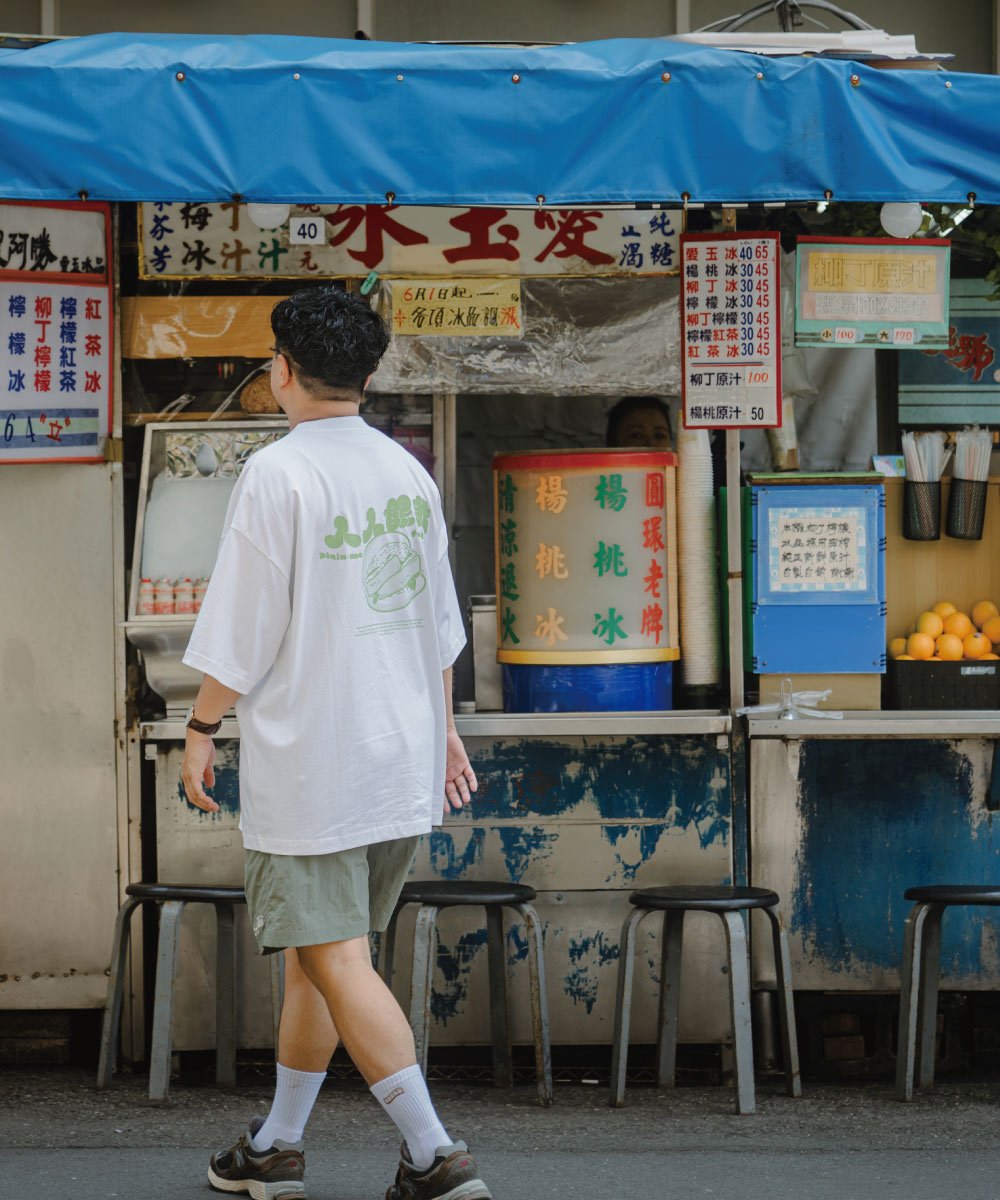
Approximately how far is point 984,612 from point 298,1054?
3.10 meters

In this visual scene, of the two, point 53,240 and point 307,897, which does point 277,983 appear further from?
point 53,240

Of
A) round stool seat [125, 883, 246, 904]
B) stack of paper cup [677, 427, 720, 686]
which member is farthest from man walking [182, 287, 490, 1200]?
stack of paper cup [677, 427, 720, 686]

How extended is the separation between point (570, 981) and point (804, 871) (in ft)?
2.76

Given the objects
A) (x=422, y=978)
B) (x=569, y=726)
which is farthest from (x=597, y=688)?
(x=422, y=978)

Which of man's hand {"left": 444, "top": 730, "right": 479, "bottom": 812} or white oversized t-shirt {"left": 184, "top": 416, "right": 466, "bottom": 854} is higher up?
white oversized t-shirt {"left": 184, "top": 416, "right": 466, "bottom": 854}

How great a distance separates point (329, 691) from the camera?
3496mm

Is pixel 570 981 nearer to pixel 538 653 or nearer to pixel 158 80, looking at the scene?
pixel 538 653

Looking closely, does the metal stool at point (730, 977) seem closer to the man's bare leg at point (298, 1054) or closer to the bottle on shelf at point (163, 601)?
the man's bare leg at point (298, 1054)

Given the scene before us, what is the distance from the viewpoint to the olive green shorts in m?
3.47

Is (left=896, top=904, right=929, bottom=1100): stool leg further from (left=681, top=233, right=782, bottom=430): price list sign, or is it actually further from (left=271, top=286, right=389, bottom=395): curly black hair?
Answer: (left=271, top=286, right=389, bottom=395): curly black hair

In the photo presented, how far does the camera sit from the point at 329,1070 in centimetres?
507

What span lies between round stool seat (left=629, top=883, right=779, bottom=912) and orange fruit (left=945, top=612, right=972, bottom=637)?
1300 millimetres

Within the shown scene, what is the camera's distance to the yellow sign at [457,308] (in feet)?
16.7

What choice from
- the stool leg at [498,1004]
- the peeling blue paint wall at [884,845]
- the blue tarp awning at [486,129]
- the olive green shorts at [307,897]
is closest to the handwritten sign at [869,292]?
the blue tarp awning at [486,129]
